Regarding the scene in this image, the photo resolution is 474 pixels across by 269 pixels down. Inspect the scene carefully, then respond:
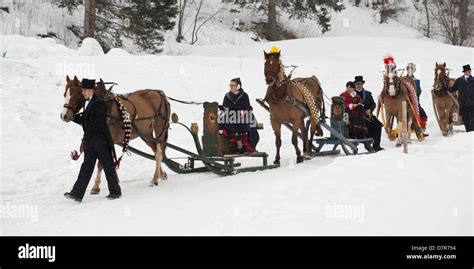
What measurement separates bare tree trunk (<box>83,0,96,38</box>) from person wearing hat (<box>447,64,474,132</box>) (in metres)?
13.8

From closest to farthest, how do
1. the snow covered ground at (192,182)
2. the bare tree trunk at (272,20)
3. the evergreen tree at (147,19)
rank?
the snow covered ground at (192,182) < the evergreen tree at (147,19) < the bare tree trunk at (272,20)

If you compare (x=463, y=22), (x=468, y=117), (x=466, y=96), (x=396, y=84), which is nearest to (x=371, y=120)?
(x=396, y=84)

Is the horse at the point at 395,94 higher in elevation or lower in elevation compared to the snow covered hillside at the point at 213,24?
lower

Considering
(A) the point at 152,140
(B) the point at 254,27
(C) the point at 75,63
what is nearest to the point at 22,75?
(C) the point at 75,63

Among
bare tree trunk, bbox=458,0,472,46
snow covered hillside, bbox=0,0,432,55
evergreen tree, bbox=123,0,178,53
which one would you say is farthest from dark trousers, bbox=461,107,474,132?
bare tree trunk, bbox=458,0,472,46

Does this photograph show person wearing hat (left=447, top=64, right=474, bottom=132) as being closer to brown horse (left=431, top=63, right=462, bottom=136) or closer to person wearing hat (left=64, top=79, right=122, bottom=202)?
brown horse (left=431, top=63, right=462, bottom=136)

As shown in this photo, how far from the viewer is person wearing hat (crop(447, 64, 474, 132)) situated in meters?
15.1

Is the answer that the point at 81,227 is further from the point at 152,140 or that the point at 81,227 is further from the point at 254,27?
the point at 254,27

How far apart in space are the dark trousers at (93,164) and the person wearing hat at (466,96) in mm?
10168

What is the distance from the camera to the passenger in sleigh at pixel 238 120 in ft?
37.9

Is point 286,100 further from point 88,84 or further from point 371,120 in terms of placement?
point 88,84

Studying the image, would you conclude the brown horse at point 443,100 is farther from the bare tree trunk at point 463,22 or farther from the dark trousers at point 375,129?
the bare tree trunk at point 463,22

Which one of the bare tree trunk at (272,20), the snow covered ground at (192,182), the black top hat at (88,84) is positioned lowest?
the snow covered ground at (192,182)

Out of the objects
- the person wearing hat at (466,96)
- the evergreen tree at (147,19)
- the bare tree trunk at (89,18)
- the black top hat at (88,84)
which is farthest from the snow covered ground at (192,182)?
the evergreen tree at (147,19)
